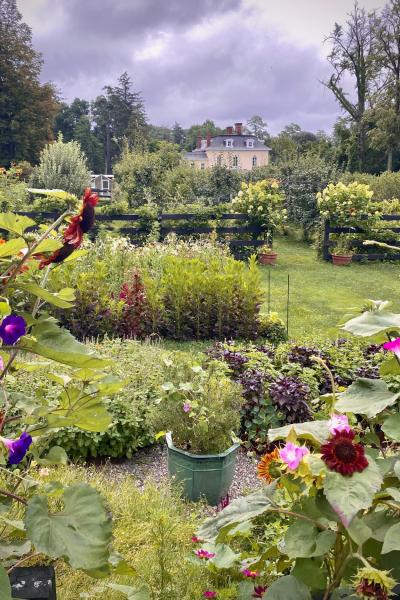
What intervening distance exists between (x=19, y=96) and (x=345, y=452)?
3804 centimetres

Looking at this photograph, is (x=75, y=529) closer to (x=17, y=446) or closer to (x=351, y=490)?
(x=17, y=446)

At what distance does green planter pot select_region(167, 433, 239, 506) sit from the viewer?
3033mm

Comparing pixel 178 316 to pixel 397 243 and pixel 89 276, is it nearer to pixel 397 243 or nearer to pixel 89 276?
pixel 89 276

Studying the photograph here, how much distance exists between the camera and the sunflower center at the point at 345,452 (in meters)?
1.00

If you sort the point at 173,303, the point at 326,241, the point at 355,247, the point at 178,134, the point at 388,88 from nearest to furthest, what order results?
the point at 173,303, the point at 326,241, the point at 355,247, the point at 388,88, the point at 178,134

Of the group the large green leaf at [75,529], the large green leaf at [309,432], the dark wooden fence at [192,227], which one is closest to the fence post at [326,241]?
the dark wooden fence at [192,227]

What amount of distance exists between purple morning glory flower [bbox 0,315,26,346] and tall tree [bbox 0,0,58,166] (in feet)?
118

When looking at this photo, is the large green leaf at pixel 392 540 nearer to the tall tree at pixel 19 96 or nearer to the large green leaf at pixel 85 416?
the large green leaf at pixel 85 416

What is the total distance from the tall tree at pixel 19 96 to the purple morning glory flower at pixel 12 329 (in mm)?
35869

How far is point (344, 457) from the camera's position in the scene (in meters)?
1.00

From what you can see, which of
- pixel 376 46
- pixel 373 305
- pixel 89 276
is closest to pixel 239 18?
pixel 376 46

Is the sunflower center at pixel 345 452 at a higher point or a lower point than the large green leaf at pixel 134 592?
higher

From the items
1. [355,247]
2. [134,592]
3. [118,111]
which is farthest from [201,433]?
[118,111]

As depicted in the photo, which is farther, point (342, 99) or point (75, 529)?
point (342, 99)
